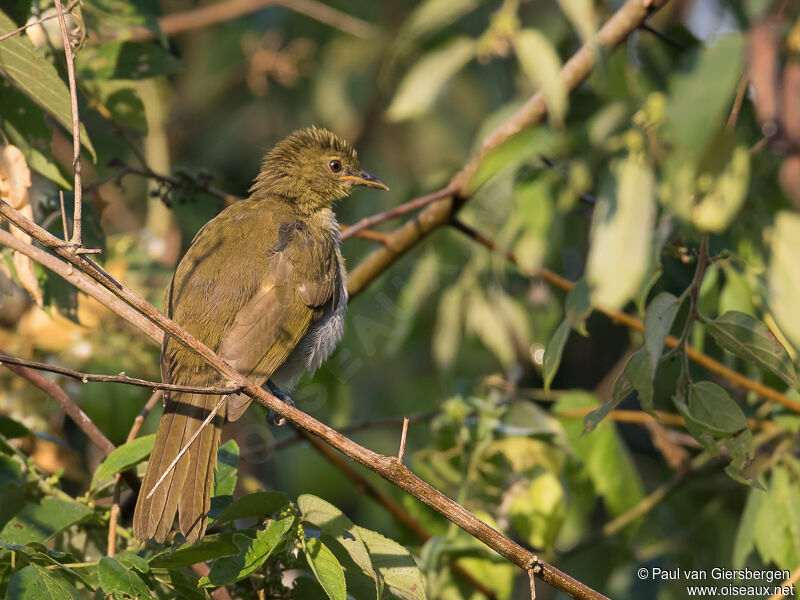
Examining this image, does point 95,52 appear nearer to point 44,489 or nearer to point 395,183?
point 44,489

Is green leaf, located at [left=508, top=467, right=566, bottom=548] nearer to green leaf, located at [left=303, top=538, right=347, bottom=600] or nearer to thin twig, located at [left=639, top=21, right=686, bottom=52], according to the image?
green leaf, located at [left=303, top=538, right=347, bottom=600]

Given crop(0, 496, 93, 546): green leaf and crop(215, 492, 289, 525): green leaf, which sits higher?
crop(0, 496, 93, 546): green leaf

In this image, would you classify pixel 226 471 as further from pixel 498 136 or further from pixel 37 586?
pixel 498 136

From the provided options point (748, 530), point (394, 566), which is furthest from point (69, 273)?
A: point (748, 530)

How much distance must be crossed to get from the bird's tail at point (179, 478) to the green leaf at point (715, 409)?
134 cm

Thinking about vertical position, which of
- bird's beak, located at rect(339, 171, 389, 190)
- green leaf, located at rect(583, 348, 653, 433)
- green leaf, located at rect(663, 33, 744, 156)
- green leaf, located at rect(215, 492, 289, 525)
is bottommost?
green leaf, located at rect(215, 492, 289, 525)

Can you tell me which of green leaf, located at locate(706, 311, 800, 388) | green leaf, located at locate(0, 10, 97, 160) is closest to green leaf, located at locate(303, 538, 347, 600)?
green leaf, located at locate(706, 311, 800, 388)

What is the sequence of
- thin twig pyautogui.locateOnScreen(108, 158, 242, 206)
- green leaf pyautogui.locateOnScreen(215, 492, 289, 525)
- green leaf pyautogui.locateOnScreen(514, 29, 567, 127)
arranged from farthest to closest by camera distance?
thin twig pyautogui.locateOnScreen(108, 158, 242, 206)
green leaf pyautogui.locateOnScreen(514, 29, 567, 127)
green leaf pyautogui.locateOnScreen(215, 492, 289, 525)

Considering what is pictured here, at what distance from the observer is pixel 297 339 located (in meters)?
3.73

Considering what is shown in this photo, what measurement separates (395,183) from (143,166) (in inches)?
105

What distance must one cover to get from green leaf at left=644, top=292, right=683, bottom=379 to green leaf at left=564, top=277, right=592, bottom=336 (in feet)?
0.93

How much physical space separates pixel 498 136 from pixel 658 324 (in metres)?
1.40

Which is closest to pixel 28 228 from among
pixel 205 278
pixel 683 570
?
pixel 205 278

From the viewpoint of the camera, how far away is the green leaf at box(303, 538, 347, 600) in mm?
2207
